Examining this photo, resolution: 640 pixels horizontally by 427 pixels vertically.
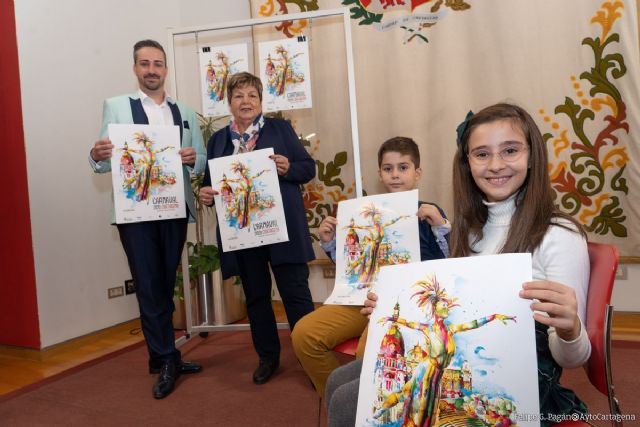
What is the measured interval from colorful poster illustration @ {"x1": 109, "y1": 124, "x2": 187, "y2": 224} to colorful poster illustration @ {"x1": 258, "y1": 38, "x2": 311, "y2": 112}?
76 cm

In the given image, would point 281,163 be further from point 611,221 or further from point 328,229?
point 611,221

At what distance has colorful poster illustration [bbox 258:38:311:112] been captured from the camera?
3020mm

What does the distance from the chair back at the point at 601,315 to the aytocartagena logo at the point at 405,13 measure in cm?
276

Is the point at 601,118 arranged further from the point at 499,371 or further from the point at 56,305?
the point at 56,305

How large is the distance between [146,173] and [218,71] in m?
1.01

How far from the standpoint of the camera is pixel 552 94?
126 inches

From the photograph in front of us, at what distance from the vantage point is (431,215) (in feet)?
5.72

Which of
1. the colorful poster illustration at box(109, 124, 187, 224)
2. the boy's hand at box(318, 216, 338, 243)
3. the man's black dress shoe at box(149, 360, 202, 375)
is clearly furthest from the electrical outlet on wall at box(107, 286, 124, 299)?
the boy's hand at box(318, 216, 338, 243)

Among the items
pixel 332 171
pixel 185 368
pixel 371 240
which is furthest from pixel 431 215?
pixel 332 171

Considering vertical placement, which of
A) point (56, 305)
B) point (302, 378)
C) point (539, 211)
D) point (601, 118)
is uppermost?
point (601, 118)

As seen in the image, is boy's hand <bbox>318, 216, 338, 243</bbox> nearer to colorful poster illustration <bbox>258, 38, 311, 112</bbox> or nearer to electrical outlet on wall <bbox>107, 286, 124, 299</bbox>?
colorful poster illustration <bbox>258, 38, 311, 112</bbox>

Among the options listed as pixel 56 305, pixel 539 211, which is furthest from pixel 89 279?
pixel 539 211

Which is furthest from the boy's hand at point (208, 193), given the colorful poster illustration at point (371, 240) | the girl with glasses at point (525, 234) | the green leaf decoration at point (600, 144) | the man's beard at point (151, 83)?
the green leaf decoration at point (600, 144)

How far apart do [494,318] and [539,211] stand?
40 centimetres
